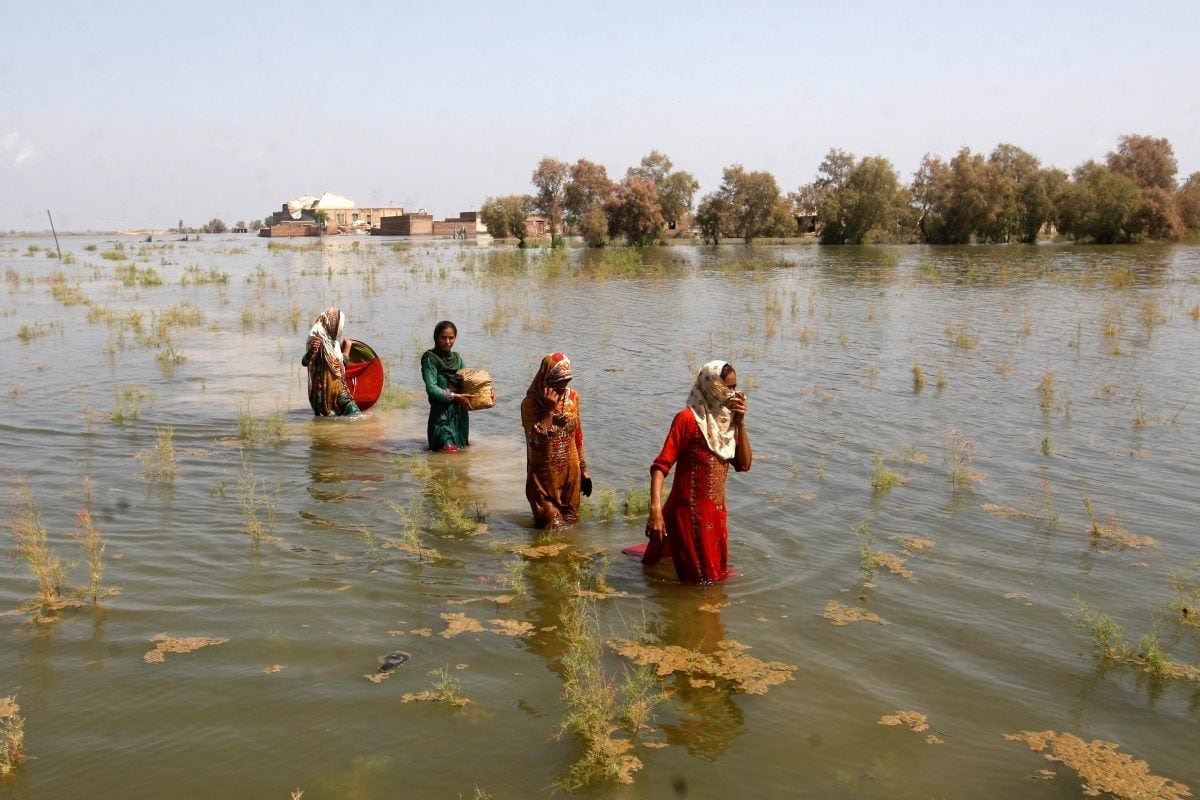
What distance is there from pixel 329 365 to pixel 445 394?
2207 mm

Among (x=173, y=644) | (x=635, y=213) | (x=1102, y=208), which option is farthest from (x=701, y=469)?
(x=1102, y=208)

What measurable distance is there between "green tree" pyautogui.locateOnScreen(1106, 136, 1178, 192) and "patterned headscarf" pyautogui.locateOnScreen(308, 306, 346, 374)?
6082 cm

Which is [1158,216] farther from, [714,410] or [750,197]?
[714,410]

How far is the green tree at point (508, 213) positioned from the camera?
60.2 m

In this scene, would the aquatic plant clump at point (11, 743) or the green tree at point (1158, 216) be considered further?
the green tree at point (1158, 216)

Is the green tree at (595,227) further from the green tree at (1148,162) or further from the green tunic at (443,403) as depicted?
the green tunic at (443,403)

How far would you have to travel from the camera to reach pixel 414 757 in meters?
3.79

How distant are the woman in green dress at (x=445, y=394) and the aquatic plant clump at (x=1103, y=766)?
5264 mm

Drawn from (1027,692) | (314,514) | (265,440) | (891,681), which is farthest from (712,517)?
(265,440)

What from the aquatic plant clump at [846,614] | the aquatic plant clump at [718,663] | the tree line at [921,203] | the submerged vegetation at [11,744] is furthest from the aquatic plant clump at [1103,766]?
the tree line at [921,203]

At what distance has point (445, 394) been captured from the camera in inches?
322

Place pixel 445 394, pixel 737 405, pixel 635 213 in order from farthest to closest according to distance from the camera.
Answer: pixel 635 213 → pixel 445 394 → pixel 737 405

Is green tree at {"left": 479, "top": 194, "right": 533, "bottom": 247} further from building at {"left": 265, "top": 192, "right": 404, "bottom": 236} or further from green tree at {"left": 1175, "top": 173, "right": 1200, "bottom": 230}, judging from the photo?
building at {"left": 265, "top": 192, "right": 404, "bottom": 236}

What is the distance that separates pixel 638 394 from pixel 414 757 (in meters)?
8.32
